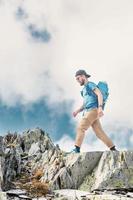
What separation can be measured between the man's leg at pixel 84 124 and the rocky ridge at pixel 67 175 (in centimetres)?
73

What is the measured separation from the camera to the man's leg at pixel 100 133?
73.8 feet

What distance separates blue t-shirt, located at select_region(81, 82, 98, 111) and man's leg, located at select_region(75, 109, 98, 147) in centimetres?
25

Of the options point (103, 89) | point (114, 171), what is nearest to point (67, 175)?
point (114, 171)

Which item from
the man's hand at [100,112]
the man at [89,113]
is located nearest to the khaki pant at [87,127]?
the man at [89,113]

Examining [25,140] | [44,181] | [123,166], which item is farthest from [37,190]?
[25,140]

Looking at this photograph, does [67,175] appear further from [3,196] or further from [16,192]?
[3,196]

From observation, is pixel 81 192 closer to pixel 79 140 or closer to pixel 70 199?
pixel 70 199

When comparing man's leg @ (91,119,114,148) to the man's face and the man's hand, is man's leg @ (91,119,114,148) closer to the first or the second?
the man's hand

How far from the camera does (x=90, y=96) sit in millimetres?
22453

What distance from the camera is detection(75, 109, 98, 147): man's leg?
22500 mm

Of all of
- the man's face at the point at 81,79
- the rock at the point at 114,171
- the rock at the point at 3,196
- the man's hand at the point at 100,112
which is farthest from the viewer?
the man's face at the point at 81,79

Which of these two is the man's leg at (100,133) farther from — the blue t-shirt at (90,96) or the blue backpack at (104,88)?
the blue backpack at (104,88)

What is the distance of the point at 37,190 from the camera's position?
68.2 ft

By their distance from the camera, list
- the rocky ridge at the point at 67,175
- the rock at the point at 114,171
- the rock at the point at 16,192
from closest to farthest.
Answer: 1. the rock at the point at 16,192
2. the rocky ridge at the point at 67,175
3. the rock at the point at 114,171
